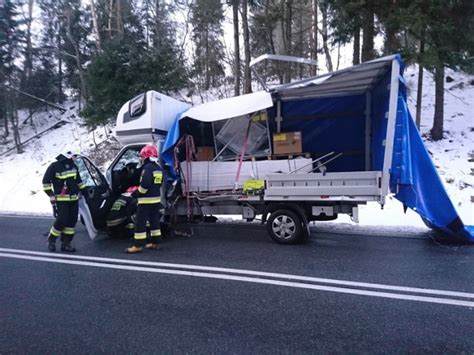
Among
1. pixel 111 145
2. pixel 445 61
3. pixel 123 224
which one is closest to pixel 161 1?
pixel 111 145

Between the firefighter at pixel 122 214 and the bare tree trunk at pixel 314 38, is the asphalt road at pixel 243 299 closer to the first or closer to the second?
the firefighter at pixel 122 214

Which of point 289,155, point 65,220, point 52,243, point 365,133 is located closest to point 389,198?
point 365,133

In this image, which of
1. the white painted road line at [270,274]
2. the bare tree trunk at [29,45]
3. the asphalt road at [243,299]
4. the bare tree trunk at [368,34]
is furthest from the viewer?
the bare tree trunk at [29,45]

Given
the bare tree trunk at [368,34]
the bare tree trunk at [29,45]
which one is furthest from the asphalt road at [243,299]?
the bare tree trunk at [29,45]

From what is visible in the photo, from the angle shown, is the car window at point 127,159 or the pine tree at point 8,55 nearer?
the car window at point 127,159

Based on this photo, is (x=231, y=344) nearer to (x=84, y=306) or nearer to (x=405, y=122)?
(x=84, y=306)

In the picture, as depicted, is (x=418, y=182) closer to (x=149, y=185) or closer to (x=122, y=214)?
(x=149, y=185)

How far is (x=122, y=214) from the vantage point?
6844 millimetres

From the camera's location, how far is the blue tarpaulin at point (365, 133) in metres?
5.75

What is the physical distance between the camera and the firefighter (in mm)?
6812

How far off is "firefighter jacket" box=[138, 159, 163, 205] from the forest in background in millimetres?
8871

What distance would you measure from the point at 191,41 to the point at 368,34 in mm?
14641

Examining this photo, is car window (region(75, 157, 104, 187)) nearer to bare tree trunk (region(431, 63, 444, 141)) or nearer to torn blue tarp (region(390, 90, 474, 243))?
torn blue tarp (region(390, 90, 474, 243))

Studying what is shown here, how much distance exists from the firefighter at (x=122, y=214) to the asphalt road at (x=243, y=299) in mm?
633
